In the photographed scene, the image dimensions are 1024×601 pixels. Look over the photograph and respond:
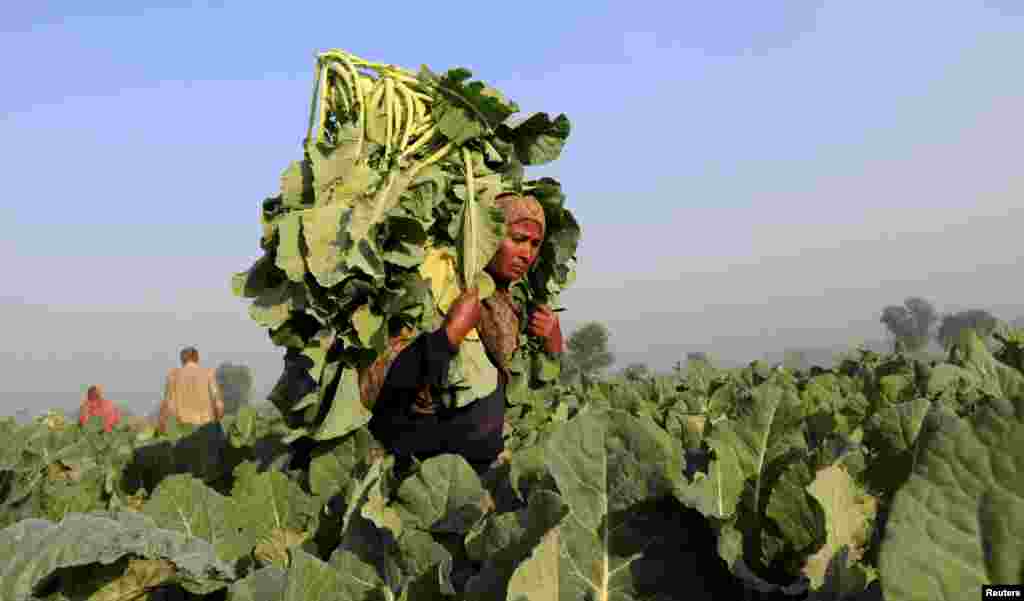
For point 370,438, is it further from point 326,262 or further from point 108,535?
point 108,535

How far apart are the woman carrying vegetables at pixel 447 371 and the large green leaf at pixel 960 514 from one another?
2.77 meters

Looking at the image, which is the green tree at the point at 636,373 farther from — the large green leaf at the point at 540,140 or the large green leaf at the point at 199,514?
the large green leaf at the point at 199,514

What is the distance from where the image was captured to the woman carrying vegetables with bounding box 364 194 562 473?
3391 millimetres

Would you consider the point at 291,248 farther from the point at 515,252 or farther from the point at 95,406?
the point at 95,406

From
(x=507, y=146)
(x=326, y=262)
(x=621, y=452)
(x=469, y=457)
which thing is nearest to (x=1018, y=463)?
(x=621, y=452)

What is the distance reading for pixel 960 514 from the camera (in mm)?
626

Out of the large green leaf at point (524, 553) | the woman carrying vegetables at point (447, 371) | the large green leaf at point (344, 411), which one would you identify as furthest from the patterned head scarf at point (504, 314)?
the large green leaf at point (524, 553)

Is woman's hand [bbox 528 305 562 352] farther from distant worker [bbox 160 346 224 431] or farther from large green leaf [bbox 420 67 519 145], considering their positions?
distant worker [bbox 160 346 224 431]

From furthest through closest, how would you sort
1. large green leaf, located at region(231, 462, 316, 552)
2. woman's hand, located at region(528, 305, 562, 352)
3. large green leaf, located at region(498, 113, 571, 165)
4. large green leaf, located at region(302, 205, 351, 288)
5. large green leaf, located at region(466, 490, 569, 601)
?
woman's hand, located at region(528, 305, 562, 352) < large green leaf, located at region(498, 113, 571, 165) < large green leaf, located at region(302, 205, 351, 288) < large green leaf, located at region(231, 462, 316, 552) < large green leaf, located at region(466, 490, 569, 601)

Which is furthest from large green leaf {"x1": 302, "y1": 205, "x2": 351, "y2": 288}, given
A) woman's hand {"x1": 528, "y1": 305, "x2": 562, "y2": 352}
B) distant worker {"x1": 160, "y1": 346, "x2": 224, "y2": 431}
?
distant worker {"x1": 160, "y1": 346, "x2": 224, "y2": 431}

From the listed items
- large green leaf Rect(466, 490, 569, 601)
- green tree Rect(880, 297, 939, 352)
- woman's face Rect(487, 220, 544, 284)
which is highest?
woman's face Rect(487, 220, 544, 284)

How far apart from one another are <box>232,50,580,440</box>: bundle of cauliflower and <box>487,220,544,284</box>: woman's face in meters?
0.09

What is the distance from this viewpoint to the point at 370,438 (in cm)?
351

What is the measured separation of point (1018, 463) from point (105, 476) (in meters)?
3.79
